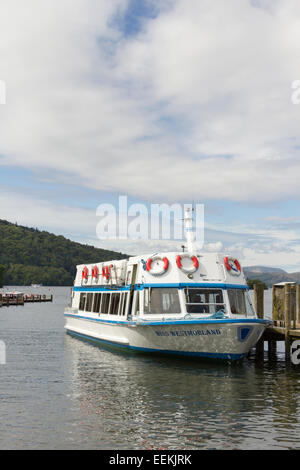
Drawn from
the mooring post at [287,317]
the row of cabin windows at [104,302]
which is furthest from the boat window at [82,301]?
the mooring post at [287,317]

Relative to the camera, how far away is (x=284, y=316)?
1179 inches

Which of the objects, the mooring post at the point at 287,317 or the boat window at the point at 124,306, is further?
the boat window at the point at 124,306

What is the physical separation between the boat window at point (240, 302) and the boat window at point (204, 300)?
0.62 metres

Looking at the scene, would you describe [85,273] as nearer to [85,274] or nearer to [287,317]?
[85,274]

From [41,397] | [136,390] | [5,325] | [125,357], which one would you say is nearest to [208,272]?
[125,357]

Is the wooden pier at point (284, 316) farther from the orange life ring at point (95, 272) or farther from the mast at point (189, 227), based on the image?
the orange life ring at point (95, 272)

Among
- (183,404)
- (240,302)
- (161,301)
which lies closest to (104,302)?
(161,301)

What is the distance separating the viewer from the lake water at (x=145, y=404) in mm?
14820

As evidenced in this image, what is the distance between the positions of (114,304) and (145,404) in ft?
48.3

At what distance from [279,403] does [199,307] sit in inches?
341

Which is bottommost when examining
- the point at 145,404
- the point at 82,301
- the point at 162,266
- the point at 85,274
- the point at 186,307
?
the point at 145,404

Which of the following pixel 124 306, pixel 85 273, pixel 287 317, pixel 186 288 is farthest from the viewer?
pixel 85 273

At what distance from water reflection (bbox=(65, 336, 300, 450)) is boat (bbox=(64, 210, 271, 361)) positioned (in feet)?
3.54

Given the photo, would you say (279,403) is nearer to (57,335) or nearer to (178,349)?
(178,349)
